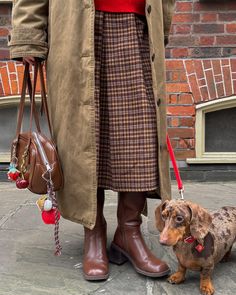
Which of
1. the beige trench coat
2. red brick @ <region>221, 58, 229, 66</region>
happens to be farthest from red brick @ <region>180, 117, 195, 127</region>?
the beige trench coat

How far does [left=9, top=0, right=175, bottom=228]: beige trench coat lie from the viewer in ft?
7.79

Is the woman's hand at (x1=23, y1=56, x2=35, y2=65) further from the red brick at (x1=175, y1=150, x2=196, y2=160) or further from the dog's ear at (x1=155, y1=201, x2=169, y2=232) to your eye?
the red brick at (x1=175, y1=150, x2=196, y2=160)

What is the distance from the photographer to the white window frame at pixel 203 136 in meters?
4.60

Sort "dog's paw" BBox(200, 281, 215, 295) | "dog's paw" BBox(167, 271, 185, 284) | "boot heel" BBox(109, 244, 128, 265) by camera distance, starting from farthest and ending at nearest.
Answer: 1. "boot heel" BBox(109, 244, 128, 265)
2. "dog's paw" BBox(167, 271, 185, 284)
3. "dog's paw" BBox(200, 281, 215, 295)

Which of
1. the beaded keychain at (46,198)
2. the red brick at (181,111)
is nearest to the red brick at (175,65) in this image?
the red brick at (181,111)

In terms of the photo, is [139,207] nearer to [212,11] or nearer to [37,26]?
[37,26]

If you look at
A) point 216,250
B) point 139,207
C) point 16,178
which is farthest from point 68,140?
point 216,250

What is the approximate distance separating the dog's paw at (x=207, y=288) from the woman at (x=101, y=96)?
22cm

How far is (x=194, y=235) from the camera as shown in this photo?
213cm

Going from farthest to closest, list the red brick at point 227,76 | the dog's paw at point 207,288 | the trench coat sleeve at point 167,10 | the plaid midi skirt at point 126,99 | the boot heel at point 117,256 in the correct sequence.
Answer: the red brick at point 227,76 → the trench coat sleeve at point 167,10 → the boot heel at point 117,256 → the plaid midi skirt at point 126,99 → the dog's paw at point 207,288

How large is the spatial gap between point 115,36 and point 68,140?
0.57 metres

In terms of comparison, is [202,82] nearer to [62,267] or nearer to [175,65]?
[175,65]

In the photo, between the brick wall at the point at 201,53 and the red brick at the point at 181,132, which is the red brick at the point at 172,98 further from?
the red brick at the point at 181,132

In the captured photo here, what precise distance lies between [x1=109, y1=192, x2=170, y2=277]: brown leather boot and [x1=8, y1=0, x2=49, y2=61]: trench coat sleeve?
0.87m
